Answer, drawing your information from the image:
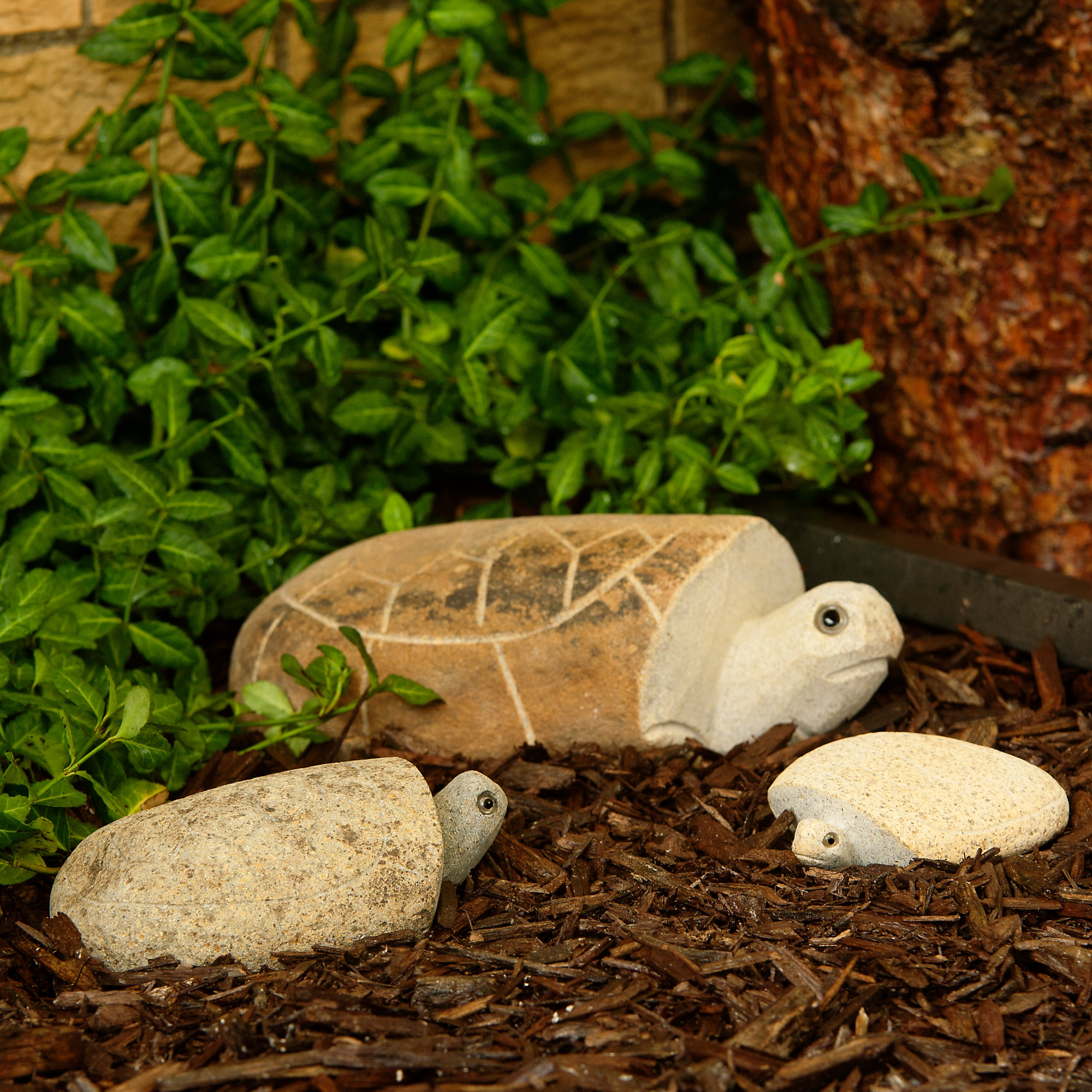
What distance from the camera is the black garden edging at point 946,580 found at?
2.34 meters

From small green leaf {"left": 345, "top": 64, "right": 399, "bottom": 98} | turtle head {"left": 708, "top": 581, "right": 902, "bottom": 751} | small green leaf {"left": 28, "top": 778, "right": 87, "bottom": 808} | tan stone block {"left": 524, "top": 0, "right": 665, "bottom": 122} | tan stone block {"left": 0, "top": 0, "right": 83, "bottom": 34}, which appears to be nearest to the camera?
small green leaf {"left": 28, "top": 778, "right": 87, "bottom": 808}

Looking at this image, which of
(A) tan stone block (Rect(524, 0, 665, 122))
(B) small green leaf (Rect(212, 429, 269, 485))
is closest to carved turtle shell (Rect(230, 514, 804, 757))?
(B) small green leaf (Rect(212, 429, 269, 485))

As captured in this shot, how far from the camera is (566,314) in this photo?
3.07 metres

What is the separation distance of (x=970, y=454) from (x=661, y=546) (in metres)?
0.98

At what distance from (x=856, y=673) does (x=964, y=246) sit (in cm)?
107

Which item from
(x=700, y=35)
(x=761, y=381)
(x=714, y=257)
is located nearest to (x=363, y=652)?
(x=761, y=381)

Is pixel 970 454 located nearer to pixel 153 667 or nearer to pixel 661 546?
pixel 661 546

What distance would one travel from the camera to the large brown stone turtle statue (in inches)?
81.8

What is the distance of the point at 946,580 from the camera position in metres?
2.50

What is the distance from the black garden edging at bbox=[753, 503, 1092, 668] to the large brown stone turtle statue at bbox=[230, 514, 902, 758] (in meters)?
0.44

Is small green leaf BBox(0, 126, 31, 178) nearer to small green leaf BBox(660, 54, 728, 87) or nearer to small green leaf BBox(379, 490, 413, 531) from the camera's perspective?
small green leaf BBox(379, 490, 413, 531)

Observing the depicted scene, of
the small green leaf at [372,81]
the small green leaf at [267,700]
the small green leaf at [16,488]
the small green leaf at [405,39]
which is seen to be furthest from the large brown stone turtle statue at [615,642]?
the small green leaf at [372,81]

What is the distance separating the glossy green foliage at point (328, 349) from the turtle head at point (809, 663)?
1.55 ft

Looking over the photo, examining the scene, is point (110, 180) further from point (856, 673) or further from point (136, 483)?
point (856, 673)
